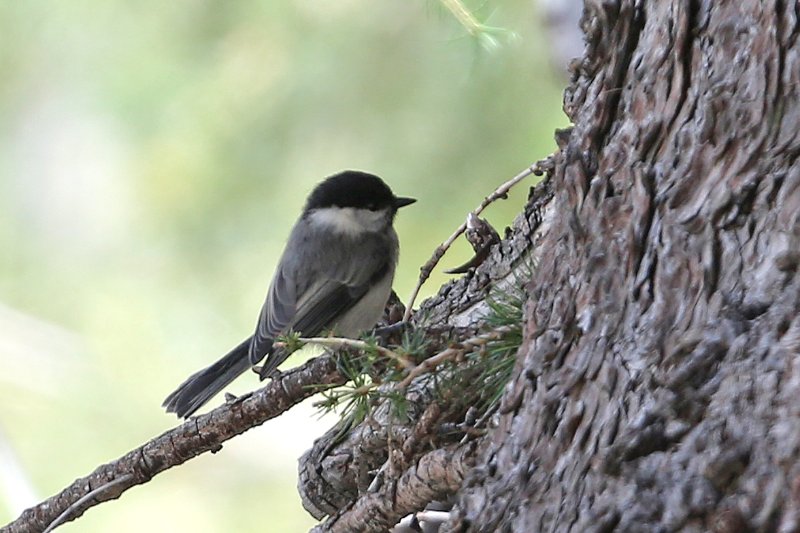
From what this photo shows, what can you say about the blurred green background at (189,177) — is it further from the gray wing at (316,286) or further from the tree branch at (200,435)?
the tree branch at (200,435)

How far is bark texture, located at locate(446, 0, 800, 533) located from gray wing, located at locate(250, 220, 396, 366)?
1.25m

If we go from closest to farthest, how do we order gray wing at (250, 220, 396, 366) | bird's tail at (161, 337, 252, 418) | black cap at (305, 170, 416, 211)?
bird's tail at (161, 337, 252, 418), gray wing at (250, 220, 396, 366), black cap at (305, 170, 416, 211)

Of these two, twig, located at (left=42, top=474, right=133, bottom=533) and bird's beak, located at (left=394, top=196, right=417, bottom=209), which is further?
bird's beak, located at (left=394, top=196, right=417, bottom=209)

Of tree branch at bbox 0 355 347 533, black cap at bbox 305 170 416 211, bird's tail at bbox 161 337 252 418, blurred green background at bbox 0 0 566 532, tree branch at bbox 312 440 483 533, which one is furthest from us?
blurred green background at bbox 0 0 566 532

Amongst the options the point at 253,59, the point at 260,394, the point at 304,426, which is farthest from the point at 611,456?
the point at 304,426

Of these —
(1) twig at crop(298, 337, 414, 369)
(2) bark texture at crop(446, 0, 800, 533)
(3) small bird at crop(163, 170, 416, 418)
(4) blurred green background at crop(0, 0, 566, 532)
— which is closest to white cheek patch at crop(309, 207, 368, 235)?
(3) small bird at crop(163, 170, 416, 418)

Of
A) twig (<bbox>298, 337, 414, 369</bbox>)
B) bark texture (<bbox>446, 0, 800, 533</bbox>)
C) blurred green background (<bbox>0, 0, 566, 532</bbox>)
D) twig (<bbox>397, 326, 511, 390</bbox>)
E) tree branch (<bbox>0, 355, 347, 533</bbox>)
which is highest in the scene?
blurred green background (<bbox>0, 0, 566, 532</bbox>)

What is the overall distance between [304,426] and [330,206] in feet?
3.44

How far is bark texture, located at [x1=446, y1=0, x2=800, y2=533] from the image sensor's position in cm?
70

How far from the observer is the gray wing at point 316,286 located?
220cm

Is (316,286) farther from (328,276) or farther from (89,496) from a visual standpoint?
(89,496)

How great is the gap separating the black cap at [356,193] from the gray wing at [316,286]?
9 centimetres

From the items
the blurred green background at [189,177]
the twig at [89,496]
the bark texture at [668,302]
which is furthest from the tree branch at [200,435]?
the blurred green background at [189,177]

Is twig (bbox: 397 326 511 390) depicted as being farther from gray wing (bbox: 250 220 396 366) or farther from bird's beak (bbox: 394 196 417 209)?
bird's beak (bbox: 394 196 417 209)
